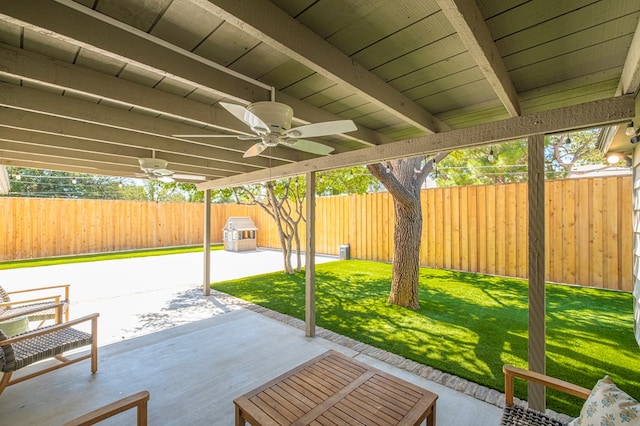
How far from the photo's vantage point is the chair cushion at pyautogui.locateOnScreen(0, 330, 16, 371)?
2.16 meters

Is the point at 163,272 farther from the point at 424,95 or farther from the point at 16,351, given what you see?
the point at 424,95

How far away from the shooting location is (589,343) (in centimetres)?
325

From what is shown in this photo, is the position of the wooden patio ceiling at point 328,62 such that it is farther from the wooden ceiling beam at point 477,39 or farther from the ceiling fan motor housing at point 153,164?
the ceiling fan motor housing at point 153,164

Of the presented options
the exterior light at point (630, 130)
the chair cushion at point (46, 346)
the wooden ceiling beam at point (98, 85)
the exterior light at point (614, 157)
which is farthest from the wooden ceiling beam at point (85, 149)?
the exterior light at point (614, 157)

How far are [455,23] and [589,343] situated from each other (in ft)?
13.1

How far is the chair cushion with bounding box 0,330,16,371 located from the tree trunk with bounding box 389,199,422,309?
438 centimetres

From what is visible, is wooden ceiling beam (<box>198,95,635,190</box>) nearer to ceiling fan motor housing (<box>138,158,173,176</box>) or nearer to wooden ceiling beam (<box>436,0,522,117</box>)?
wooden ceiling beam (<box>436,0,522,117</box>)

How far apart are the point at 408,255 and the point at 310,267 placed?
1.73m

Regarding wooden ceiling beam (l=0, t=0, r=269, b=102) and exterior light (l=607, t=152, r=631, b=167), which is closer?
wooden ceiling beam (l=0, t=0, r=269, b=102)

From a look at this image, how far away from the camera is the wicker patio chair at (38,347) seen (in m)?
2.18

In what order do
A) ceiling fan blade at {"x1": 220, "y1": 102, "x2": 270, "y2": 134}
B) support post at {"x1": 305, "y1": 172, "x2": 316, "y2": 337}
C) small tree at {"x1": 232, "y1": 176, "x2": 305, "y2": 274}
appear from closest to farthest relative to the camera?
ceiling fan blade at {"x1": 220, "y1": 102, "x2": 270, "y2": 134} < support post at {"x1": 305, "y1": 172, "x2": 316, "y2": 337} < small tree at {"x1": 232, "y1": 176, "x2": 305, "y2": 274}

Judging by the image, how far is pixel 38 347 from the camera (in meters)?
2.44

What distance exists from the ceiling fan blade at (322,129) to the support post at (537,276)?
1.42 m

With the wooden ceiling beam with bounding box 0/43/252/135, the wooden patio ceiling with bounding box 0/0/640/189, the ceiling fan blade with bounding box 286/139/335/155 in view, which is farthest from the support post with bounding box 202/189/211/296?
the ceiling fan blade with bounding box 286/139/335/155
